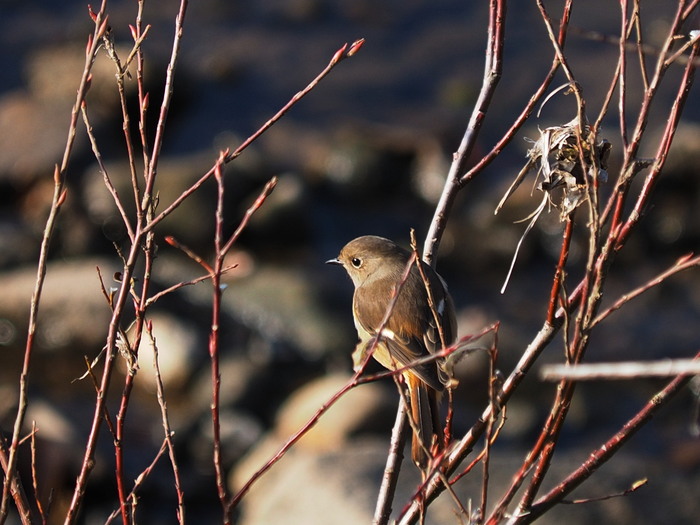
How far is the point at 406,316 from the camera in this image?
477 centimetres

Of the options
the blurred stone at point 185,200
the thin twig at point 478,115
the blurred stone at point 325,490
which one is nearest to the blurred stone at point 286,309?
the blurred stone at point 185,200

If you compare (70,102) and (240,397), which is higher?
(70,102)

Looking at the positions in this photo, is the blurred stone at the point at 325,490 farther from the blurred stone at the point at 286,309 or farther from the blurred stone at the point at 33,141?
the blurred stone at the point at 33,141

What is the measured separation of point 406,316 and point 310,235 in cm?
788

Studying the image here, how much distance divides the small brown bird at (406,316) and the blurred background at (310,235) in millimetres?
1674

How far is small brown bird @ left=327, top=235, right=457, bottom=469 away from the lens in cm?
418

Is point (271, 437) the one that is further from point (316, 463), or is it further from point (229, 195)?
point (229, 195)

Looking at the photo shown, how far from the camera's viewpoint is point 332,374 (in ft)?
34.1

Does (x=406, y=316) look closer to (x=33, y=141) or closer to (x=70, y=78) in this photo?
(x=33, y=141)

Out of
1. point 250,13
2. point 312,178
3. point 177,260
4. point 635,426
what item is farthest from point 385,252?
point 250,13

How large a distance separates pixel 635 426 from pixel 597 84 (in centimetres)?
1328

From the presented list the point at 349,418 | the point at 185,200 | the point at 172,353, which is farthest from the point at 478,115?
the point at 185,200

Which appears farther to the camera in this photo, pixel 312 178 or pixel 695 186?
pixel 312 178

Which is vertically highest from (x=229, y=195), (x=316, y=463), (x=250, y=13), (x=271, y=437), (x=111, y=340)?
(x=250, y=13)
